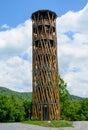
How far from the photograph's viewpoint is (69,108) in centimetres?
6381

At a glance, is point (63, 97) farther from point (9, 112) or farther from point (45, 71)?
point (9, 112)

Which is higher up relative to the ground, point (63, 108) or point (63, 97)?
point (63, 97)

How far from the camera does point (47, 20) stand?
2426 inches

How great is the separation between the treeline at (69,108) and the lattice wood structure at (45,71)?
3360 mm

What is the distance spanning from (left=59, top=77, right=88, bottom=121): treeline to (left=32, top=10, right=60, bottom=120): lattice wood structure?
3360 millimetres

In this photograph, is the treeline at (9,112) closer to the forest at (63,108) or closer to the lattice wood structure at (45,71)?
the forest at (63,108)

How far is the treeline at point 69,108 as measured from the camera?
61938 mm

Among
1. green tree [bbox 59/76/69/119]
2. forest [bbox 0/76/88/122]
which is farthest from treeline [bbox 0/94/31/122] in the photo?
green tree [bbox 59/76/69/119]

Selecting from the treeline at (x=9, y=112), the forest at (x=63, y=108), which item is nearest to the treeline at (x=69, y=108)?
the forest at (x=63, y=108)

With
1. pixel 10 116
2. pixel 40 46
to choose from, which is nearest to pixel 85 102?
pixel 40 46

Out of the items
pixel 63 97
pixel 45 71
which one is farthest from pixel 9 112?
pixel 63 97

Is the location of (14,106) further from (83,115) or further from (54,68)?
(83,115)

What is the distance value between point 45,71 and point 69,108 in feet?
35.6

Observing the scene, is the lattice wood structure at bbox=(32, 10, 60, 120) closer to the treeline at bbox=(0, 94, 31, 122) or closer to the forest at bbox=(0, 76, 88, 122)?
the forest at bbox=(0, 76, 88, 122)
